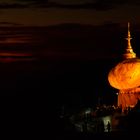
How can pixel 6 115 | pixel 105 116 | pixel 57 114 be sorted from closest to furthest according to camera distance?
pixel 105 116 → pixel 57 114 → pixel 6 115

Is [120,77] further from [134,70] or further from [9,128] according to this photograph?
[9,128]

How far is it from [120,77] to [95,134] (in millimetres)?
9363

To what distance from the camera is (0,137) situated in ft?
158

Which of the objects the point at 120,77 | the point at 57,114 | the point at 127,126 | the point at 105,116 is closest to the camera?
the point at 127,126

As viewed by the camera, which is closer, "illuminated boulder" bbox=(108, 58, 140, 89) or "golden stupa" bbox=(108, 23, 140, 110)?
"golden stupa" bbox=(108, 23, 140, 110)

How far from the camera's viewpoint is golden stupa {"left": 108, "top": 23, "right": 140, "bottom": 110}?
49406mm

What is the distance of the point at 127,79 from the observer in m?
49.8

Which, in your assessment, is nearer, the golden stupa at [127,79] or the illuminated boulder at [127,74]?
the golden stupa at [127,79]

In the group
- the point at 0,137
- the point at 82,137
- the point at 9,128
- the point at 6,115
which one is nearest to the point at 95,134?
the point at 82,137

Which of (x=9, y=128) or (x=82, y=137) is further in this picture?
(x=9, y=128)

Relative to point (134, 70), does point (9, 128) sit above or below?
below

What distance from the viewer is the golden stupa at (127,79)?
49.4 meters

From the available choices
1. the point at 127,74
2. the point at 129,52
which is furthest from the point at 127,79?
the point at 129,52

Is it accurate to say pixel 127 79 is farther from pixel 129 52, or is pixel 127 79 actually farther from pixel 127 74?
pixel 129 52
